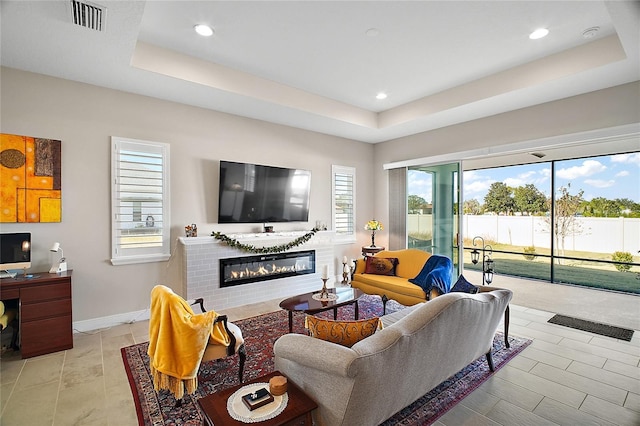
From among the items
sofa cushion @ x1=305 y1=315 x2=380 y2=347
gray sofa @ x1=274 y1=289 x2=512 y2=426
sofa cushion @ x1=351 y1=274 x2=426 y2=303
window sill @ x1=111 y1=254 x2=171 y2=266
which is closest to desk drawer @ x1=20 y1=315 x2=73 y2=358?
window sill @ x1=111 y1=254 x2=171 y2=266

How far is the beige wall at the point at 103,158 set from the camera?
355cm

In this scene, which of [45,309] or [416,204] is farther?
[416,204]

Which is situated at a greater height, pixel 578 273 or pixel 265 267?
pixel 265 267

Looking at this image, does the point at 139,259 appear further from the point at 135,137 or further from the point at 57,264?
the point at 135,137

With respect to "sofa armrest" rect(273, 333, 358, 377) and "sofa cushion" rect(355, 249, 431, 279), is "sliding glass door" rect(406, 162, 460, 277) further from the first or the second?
"sofa armrest" rect(273, 333, 358, 377)

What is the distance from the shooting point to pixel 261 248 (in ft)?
16.4

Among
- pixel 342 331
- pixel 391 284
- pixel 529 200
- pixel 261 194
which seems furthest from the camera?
pixel 529 200

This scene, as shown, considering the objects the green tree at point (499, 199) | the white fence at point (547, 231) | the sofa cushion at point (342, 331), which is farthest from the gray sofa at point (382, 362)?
the green tree at point (499, 199)

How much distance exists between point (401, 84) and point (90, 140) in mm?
4189

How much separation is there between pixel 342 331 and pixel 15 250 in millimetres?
3617

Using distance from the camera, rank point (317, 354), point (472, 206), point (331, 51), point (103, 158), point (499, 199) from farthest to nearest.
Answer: point (472, 206) → point (499, 199) → point (103, 158) → point (331, 51) → point (317, 354)

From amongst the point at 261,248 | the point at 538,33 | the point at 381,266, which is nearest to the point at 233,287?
the point at 261,248

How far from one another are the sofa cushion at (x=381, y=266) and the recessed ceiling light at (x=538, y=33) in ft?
10.5

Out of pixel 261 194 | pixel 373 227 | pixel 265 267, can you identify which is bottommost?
pixel 265 267
